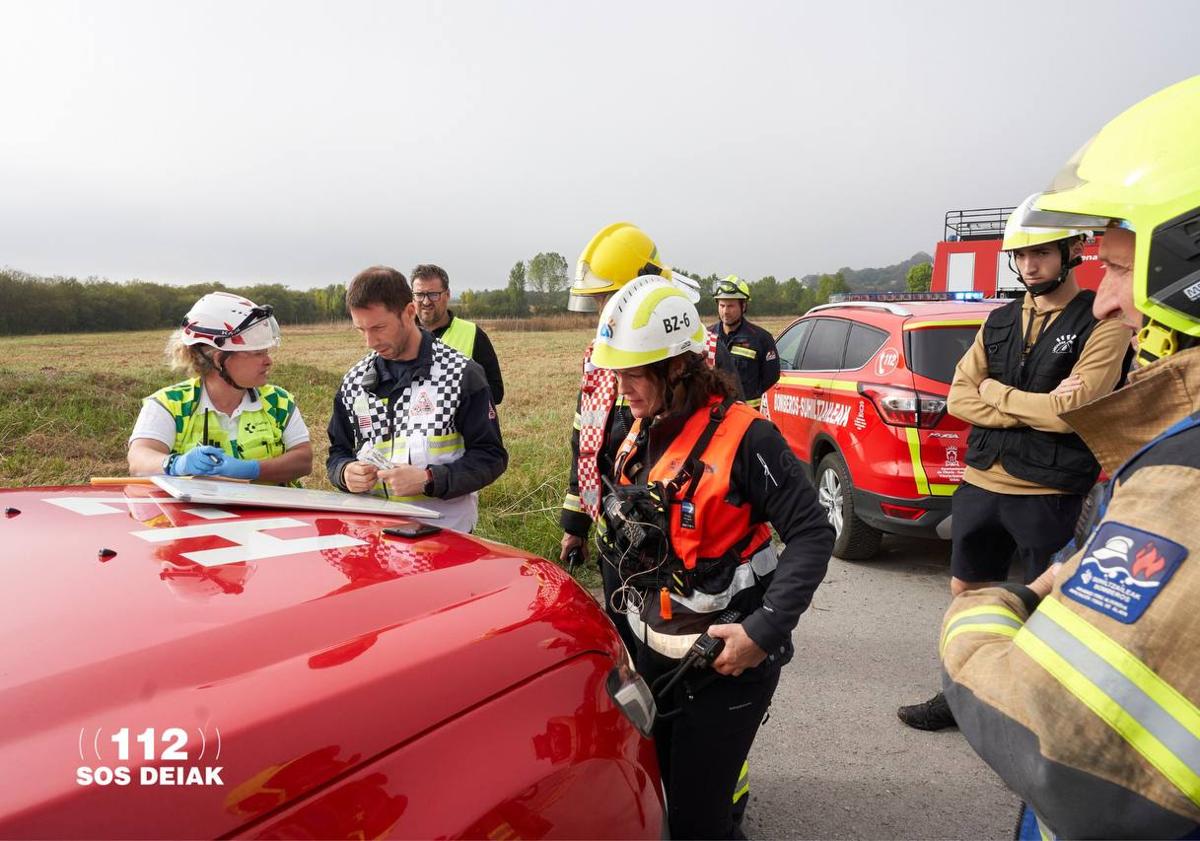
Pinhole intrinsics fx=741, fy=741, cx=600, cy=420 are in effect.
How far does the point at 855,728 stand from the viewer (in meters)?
3.20

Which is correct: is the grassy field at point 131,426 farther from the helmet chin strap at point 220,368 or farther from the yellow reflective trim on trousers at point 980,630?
the yellow reflective trim on trousers at point 980,630

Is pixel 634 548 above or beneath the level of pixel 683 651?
above

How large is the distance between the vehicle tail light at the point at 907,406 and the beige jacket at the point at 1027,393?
121 centimetres

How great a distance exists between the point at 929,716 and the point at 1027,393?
56.3 inches

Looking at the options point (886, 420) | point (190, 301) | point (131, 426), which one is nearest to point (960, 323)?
point (886, 420)

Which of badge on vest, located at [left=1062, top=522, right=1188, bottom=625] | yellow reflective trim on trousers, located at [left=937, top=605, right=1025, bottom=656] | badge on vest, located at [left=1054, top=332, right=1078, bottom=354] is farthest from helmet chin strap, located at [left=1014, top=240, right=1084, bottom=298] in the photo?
badge on vest, located at [left=1062, top=522, right=1188, bottom=625]

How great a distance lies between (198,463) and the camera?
2613 mm

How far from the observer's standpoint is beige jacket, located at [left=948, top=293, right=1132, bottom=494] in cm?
287

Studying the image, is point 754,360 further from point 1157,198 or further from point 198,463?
point 1157,198

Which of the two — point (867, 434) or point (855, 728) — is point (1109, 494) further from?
point (867, 434)

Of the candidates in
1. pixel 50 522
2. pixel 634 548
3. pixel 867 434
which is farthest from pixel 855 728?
pixel 50 522

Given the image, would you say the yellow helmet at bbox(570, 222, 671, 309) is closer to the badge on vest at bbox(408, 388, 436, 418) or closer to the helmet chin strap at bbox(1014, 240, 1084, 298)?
the badge on vest at bbox(408, 388, 436, 418)

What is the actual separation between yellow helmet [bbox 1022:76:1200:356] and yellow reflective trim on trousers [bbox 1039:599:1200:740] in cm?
51

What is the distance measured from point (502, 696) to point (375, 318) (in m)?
1.92
